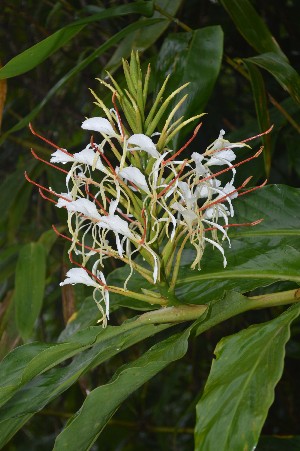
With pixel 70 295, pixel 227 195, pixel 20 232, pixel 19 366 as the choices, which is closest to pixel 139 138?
pixel 227 195

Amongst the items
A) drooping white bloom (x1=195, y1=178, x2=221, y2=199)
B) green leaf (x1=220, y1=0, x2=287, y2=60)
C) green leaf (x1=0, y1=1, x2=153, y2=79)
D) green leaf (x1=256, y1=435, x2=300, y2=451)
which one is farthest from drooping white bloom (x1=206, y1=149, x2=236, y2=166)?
green leaf (x1=256, y1=435, x2=300, y2=451)

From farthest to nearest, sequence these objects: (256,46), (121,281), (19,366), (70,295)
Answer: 1. (70,295)
2. (256,46)
3. (121,281)
4. (19,366)

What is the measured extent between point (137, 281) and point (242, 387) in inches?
8.0

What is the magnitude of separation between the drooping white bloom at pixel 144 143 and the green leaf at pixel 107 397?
0.12m

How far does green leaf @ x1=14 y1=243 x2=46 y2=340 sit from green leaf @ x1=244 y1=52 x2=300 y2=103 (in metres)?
0.39

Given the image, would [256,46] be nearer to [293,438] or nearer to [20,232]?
[293,438]

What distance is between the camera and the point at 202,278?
22.8 inches

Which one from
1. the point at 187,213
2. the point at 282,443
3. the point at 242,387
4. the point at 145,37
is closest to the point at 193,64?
the point at 145,37

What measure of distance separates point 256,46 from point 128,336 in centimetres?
47

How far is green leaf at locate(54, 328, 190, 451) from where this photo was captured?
46 centimetres

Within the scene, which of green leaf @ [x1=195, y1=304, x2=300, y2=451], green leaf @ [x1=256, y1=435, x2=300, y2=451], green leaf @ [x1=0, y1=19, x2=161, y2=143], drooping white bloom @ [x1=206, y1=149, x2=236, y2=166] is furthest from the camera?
green leaf @ [x1=256, y1=435, x2=300, y2=451]

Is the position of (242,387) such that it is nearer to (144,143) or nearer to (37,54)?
(144,143)

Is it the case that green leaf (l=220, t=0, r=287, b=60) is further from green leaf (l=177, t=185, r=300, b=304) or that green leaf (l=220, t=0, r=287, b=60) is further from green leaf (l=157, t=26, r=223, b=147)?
green leaf (l=177, t=185, r=300, b=304)

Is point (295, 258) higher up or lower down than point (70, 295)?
higher up
